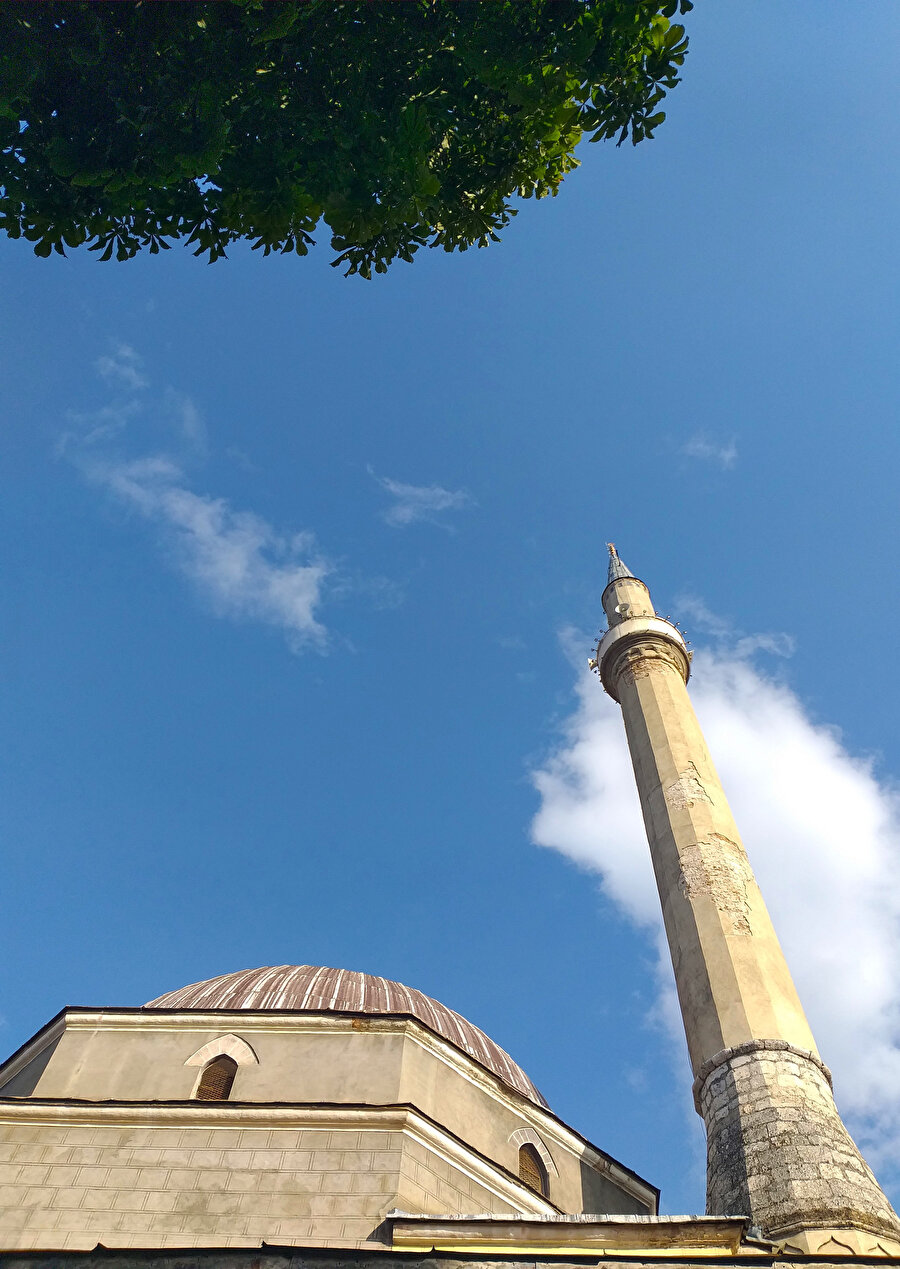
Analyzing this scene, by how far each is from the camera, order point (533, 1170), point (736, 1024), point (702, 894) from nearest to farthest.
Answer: point (736, 1024) → point (533, 1170) → point (702, 894)

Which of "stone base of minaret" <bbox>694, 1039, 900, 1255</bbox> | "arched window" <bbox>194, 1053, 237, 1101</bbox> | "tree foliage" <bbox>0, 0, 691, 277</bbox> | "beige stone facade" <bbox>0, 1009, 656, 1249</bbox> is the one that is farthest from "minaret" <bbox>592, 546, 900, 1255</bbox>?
"tree foliage" <bbox>0, 0, 691, 277</bbox>

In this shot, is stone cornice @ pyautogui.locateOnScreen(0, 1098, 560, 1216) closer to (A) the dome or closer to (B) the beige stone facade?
(B) the beige stone facade

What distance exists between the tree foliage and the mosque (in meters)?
6.91

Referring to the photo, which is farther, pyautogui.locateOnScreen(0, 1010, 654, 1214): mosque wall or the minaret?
pyautogui.locateOnScreen(0, 1010, 654, 1214): mosque wall

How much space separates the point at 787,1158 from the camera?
7652 millimetres

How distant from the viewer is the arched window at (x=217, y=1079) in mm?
8961

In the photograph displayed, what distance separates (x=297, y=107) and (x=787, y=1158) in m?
9.08

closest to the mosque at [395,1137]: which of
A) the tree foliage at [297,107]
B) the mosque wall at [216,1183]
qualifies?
the mosque wall at [216,1183]

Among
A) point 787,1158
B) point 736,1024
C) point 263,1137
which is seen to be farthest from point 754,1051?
point 263,1137

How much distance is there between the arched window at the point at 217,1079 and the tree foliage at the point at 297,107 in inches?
291

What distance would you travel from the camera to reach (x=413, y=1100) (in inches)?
343

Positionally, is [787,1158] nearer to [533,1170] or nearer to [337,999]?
[533,1170]

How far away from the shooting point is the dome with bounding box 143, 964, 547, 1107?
10188 mm

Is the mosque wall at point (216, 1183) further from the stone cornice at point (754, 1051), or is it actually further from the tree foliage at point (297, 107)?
the tree foliage at point (297, 107)
